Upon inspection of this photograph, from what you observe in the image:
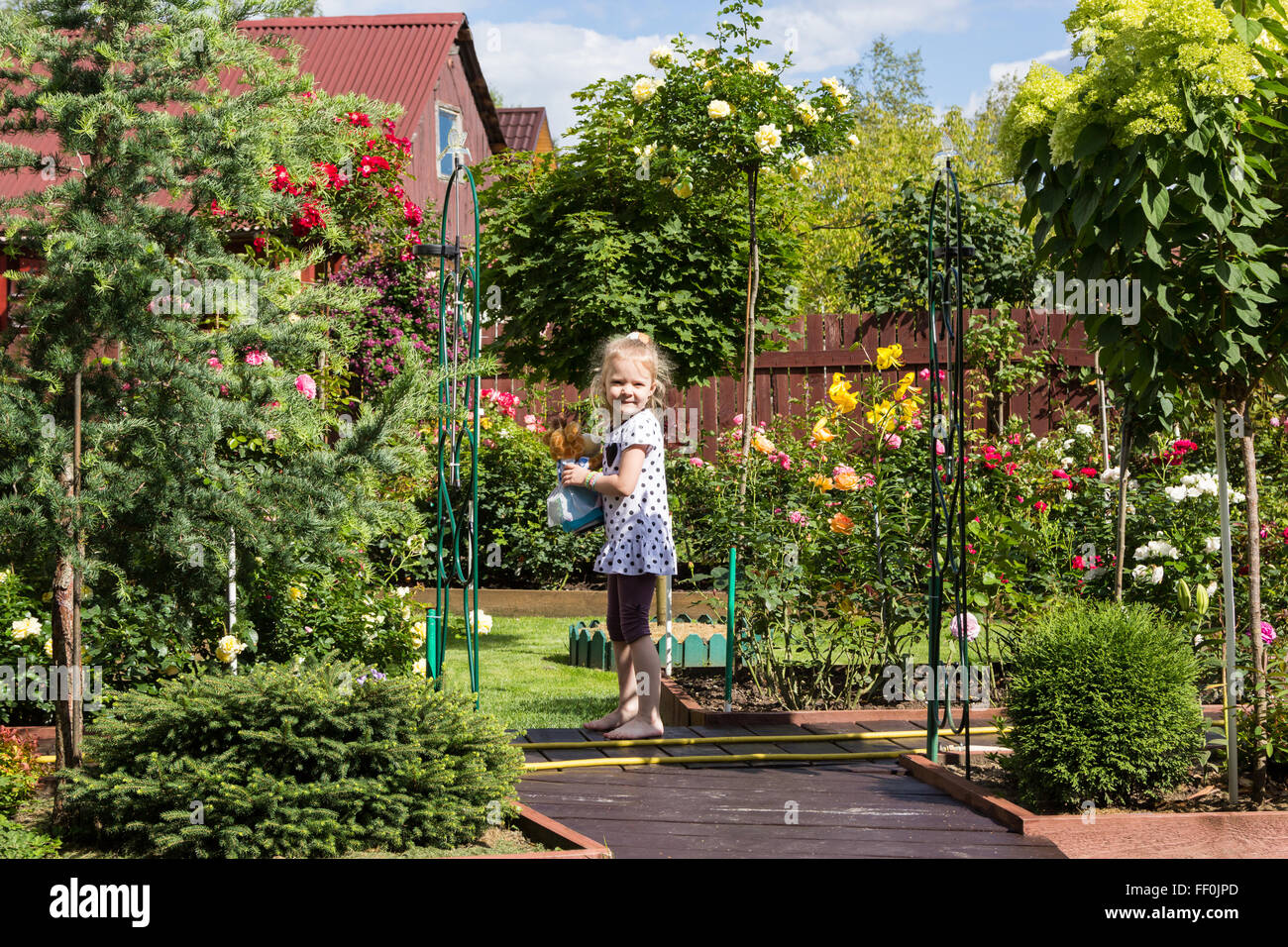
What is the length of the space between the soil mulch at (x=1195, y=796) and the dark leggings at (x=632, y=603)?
137 centimetres

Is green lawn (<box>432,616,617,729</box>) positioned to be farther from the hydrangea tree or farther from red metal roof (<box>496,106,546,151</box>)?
red metal roof (<box>496,106,546,151</box>)

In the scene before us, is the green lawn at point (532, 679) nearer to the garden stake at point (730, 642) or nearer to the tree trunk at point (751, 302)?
the garden stake at point (730, 642)

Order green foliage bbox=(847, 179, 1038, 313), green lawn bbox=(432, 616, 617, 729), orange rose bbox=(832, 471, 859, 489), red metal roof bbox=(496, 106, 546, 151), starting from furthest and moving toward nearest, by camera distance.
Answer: red metal roof bbox=(496, 106, 546, 151) < green foliage bbox=(847, 179, 1038, 313) < green lawn bbox=(432, 616, 617, 729) < orange rose bbox=(832, 471, 859, 489)

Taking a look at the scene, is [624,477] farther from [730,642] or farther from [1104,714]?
[1104,714]

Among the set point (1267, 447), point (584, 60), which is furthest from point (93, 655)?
point (584, 60)

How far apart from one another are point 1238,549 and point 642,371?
3281mm

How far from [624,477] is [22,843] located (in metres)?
2.30

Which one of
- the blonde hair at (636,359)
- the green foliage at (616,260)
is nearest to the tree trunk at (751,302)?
the green foliage at (616,260)

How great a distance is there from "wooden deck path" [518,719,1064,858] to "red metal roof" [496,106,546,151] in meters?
23.8

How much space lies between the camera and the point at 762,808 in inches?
142

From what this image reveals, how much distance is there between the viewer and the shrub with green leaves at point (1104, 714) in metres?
3.46

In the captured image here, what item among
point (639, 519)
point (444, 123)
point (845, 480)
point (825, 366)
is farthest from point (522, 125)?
point (639, 519)

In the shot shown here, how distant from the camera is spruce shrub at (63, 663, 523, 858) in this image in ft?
9.52

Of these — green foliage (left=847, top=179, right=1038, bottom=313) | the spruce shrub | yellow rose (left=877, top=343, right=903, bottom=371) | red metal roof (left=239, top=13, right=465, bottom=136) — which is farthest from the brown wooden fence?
red metal roof (left=239, top=13, right=465, bottom=136)
